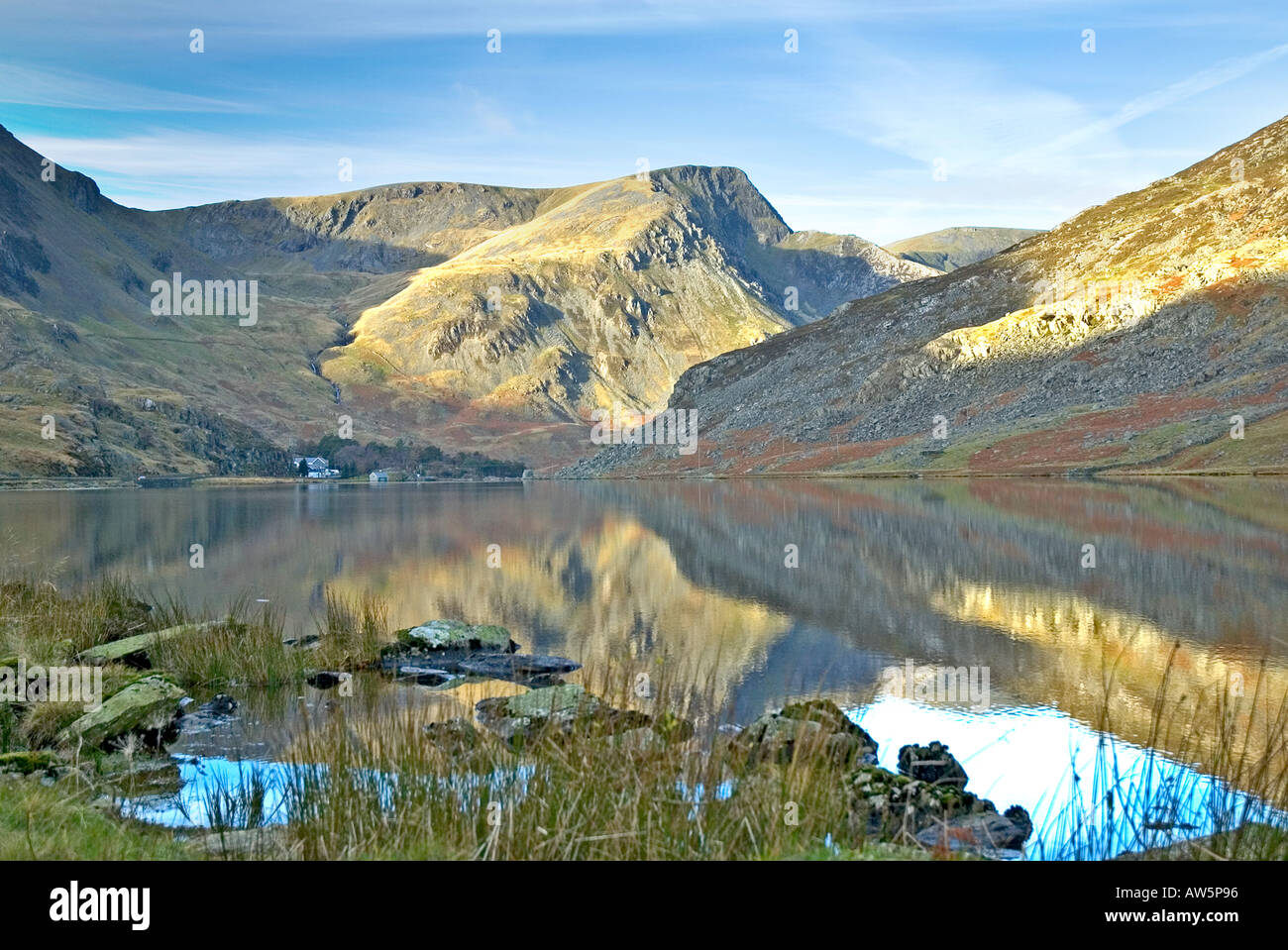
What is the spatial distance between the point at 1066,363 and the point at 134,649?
129832mm

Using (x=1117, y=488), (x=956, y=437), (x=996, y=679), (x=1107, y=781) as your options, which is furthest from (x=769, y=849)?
(x=956, y=437)

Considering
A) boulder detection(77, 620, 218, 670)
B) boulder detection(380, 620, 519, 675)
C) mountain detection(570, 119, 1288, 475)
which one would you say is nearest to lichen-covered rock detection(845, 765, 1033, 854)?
boulder detection(380, 620, 519, 675)

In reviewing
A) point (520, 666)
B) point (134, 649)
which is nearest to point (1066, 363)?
point (520, 666)

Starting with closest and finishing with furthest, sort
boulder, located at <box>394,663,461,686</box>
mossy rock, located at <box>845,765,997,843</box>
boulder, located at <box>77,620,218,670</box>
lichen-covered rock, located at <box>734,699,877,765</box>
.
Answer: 1. mossy rock, located at <box>845,765,997,843</box>
2. lichen-covered rock, located at <box>734,699,877,765</box>
3. boulder, located at <box>77,620,218,670</box>
4. boulder, located at <box>394,663,461,686</box>

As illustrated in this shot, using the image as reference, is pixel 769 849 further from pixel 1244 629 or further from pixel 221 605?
→ pixel 221 605

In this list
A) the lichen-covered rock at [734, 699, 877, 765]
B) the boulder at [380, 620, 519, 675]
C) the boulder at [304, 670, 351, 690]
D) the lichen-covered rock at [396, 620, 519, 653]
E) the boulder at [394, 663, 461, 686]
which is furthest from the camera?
the lichen-covered rock at [396, 620, 519, 653]

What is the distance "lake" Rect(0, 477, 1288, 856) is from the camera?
18.0m

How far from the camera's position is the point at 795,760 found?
1057 centimetres

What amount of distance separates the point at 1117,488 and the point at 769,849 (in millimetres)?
79234

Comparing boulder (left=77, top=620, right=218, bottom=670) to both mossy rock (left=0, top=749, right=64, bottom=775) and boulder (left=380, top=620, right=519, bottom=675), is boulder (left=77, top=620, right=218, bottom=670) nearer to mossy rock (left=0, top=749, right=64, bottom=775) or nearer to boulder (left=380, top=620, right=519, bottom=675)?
boulder (left=380, top=620, right=519, bottom=675)

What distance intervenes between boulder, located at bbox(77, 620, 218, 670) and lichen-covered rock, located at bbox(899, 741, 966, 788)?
51.2 ft

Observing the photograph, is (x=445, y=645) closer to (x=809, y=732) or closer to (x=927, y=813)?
(x=809, y=732)

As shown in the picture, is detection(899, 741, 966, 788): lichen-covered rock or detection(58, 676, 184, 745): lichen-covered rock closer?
detection(899, 741, 966, 788): lichen-covered rock

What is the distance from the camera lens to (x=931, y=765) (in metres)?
15.1
